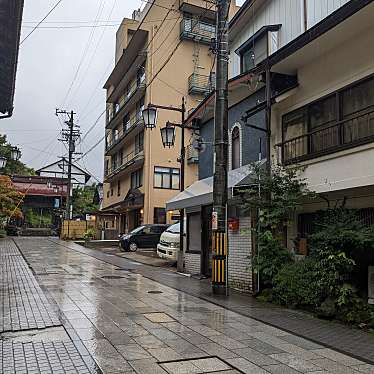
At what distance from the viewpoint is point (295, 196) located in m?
9.84

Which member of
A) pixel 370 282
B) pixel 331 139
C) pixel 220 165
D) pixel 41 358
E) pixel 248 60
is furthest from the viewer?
pixel 248 60

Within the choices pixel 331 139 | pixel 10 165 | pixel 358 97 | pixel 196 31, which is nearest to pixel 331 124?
pixel 331 139

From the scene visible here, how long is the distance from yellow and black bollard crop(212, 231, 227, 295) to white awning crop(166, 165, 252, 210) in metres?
1.45

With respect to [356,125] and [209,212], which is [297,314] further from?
[209,212]

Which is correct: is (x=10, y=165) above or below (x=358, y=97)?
above

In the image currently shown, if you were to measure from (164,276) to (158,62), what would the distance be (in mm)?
23959

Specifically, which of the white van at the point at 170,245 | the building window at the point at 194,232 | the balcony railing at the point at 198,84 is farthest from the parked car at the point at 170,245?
the balcony railing at the point at 198,84

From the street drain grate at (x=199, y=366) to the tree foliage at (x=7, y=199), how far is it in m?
33.5

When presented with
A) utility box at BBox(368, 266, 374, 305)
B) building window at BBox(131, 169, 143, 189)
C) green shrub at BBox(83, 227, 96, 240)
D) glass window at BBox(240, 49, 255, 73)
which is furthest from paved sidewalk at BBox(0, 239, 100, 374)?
building window at BBox(131, 169, 143, 189)

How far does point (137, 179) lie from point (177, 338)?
3065 cm

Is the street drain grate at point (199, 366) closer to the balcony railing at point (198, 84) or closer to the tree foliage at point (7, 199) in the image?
the balcony railing at point (198, 84)

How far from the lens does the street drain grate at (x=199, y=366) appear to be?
203 inches

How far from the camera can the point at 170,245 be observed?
1862cm

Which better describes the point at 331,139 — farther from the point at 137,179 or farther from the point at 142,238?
the point at 137,179
